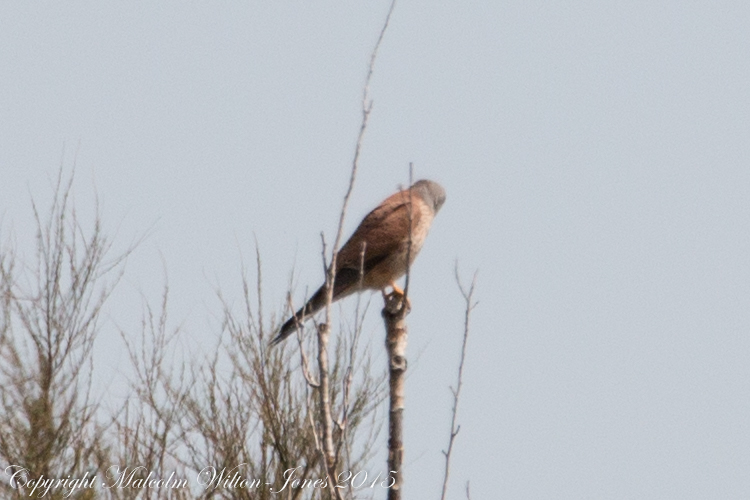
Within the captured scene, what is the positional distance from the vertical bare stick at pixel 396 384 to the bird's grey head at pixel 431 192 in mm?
2605

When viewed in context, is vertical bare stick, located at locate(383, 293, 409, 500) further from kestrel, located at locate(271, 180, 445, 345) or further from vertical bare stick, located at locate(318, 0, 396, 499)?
kestrel, located at locate(271, 180, 445, 345)

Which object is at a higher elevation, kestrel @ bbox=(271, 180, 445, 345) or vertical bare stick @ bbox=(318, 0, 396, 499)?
kestrel @ bbox=(271, 180, 445, 345)

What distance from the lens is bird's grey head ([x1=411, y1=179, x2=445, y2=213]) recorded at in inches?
242

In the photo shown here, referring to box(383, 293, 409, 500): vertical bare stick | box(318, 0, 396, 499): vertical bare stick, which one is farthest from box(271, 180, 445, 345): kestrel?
box(318, 0, 396, 499): vertical bare stick

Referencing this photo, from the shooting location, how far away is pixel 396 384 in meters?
2.98

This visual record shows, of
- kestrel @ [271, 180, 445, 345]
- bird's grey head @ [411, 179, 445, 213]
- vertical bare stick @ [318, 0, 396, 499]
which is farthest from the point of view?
bird's grey head @ [411, 179, 445, 213]

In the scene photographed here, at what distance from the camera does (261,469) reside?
4312 mm

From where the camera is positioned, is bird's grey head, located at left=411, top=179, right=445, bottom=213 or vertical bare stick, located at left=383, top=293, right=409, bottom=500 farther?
bird's grey head, located at left=411, top=179, right=445, bottom=213

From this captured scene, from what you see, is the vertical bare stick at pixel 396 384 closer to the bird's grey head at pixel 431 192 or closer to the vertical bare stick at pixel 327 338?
the vertical bare stick at pixel 327 338

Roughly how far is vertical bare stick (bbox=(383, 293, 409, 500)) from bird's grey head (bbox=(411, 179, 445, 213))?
2.61 metres

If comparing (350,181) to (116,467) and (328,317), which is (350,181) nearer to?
(328,317)

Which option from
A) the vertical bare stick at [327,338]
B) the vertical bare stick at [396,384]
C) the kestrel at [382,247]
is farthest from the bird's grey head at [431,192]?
the vertical bare stick at [327,338]

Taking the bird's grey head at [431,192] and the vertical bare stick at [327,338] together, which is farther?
the bird's grey head at [431,192]

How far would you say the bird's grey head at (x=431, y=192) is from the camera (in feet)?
20.2
